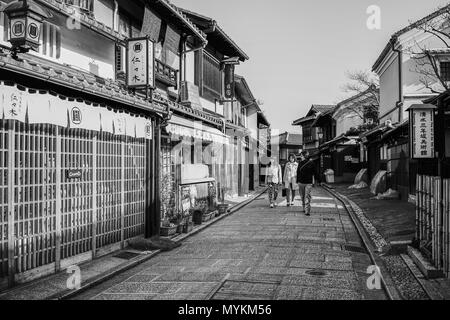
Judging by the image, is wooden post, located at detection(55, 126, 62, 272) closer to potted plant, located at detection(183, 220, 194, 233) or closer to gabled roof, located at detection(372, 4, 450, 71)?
potted plant, located at detection(183, 220, 194, 233)

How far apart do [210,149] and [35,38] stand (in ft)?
49.8

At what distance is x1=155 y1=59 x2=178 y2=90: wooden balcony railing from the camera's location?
591 inches

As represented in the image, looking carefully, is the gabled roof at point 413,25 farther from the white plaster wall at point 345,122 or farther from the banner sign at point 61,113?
the white plaster wall at point 345,122

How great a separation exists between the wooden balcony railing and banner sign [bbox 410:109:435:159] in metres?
8.20

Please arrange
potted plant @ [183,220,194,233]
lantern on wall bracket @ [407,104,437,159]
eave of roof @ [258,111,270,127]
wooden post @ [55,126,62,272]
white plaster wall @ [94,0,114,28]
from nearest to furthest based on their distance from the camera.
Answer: wooden post @ [55,126,62,272]
white plaster wall @ [94,0,114,28]
lantern on wall bracket @ [407,104,437,159]
potted plant @ [183,220,194,233]
eave of roof @ [258,111,270,127]

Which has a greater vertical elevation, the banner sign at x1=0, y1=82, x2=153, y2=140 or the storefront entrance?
the banner sign at x1=0, y1=82, x2=153, y2=140

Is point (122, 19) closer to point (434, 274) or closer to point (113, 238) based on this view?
point (113, 238)

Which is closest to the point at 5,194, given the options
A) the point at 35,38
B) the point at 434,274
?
the point at 35,38

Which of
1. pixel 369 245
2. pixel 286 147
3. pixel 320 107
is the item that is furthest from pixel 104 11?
pixel 286 147

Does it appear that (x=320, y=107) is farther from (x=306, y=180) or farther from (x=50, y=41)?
(x=50, y=41)

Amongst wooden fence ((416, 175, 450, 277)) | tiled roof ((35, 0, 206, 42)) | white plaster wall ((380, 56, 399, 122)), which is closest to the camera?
wooden fence ((416, 175, 450, 277))

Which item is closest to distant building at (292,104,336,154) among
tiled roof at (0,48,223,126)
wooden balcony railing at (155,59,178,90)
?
wooden balcony railing at (155,59,178,90)

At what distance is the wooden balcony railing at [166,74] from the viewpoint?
49.3 feet

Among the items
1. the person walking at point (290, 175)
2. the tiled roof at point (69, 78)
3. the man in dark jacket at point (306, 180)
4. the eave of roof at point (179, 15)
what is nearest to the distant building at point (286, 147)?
the person walking at point (290, 175)
